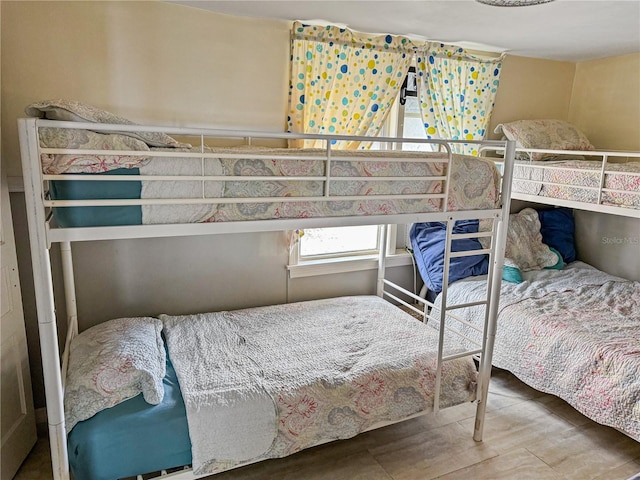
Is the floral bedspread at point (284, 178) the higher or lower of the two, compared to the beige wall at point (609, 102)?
lower

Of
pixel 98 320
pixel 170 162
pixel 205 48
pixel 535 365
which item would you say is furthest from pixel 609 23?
pixel 98 320

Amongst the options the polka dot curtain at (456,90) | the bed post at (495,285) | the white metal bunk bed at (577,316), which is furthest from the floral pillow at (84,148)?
the polka dot curtain at (456,90)

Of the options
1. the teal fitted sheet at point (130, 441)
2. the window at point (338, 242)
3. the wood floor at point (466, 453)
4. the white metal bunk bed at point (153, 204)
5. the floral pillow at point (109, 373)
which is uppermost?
the white metal bunk bed at point (153, 204)

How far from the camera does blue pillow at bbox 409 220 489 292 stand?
3.21 m

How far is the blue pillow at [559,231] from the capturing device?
3.80 metres

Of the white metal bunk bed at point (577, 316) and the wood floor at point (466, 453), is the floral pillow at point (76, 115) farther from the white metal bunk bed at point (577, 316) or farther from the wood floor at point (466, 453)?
the white metal bunk bed at point (577, 316)

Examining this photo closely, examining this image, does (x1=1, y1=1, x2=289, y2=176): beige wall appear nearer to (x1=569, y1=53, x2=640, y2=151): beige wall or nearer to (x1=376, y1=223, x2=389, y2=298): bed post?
(x1=376, y1=223, x2=389, y2=298): bed post

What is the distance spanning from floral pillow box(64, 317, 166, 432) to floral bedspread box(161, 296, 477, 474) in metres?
0.15

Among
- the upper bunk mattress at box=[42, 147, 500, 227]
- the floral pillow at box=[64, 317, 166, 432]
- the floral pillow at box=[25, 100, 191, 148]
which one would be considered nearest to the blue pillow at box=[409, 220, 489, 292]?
the upper bunk mattress at box=[42, 147, 500, 227]

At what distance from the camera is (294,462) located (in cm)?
225

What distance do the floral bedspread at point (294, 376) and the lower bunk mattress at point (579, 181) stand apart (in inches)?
52.4

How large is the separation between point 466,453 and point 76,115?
237cm

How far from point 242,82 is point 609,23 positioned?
2.17 metres

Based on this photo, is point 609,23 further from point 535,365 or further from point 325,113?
point 535,365
